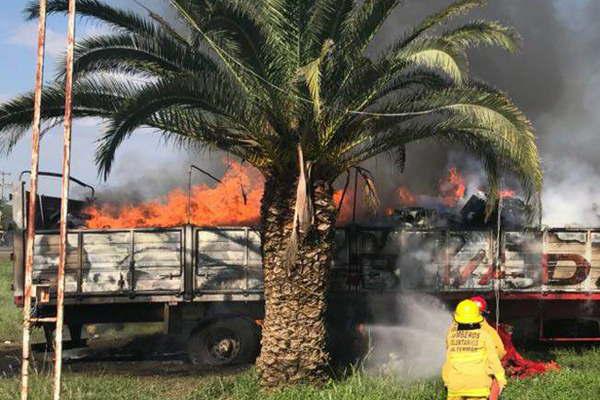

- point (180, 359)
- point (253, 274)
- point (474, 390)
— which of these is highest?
point (253, 274)

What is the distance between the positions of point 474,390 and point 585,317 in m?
6.60

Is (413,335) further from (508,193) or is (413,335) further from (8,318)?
(8,318)

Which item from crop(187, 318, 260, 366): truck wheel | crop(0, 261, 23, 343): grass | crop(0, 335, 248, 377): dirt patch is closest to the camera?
crop(0, 335, 248, 377): dirt patch

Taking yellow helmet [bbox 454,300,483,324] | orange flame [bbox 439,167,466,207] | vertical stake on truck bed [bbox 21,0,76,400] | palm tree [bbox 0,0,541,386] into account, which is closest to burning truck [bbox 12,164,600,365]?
palm tree [bbox 0,0,541,386]

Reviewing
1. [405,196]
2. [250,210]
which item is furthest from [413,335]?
[405,196]

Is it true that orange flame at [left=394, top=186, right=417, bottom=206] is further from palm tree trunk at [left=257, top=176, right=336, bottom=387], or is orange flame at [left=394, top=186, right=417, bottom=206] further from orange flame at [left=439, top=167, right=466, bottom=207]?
→ palm tree trunk at [left=257, top=176, right=336, bottom=387]

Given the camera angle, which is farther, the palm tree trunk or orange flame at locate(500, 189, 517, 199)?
orange flame at locate(500, 189, 517, 199)

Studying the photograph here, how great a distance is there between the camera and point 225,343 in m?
11.0

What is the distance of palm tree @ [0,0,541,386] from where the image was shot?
761 cm

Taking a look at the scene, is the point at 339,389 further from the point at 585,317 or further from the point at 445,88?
the point at 585,317

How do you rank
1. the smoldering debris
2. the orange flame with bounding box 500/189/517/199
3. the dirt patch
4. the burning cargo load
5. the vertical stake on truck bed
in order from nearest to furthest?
the vertical stake on truck bed < the dirt patch < the smoldering debris < the burning cargo load < the orange flame with bounding box 500/189/517/199

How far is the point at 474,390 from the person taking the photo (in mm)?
5641

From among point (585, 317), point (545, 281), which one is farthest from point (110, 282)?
point (585, 317)

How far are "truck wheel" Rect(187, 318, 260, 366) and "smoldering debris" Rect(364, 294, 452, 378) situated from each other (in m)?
1.82
